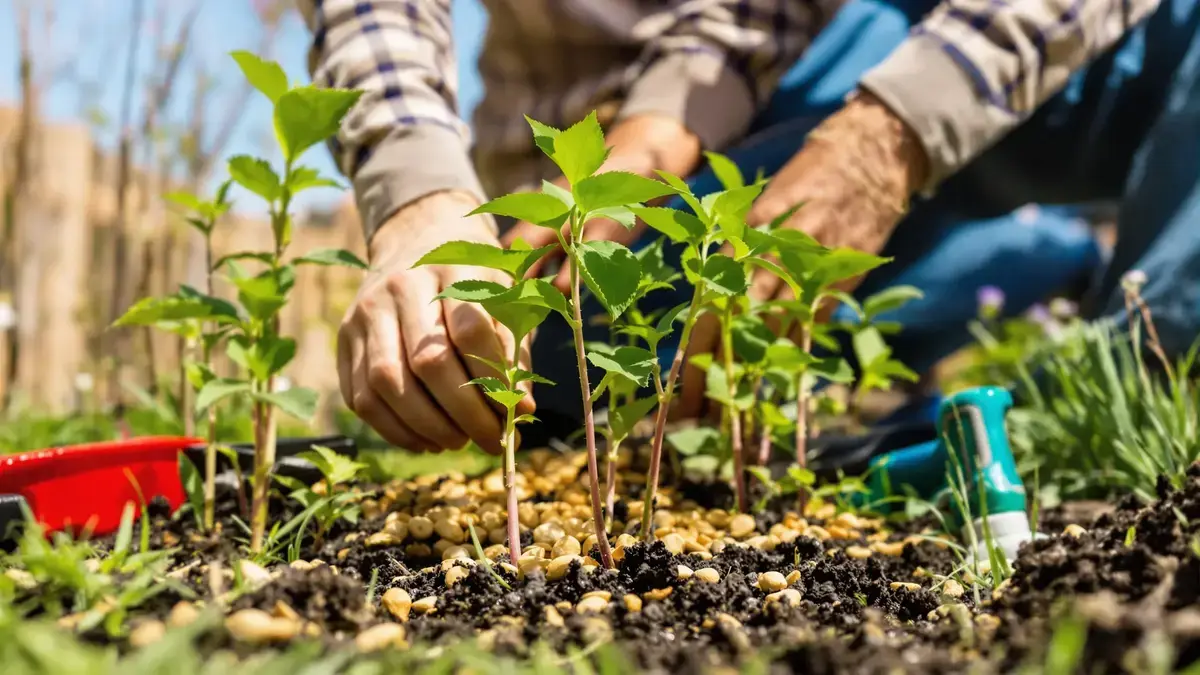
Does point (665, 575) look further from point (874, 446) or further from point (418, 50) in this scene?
point (418, 50)

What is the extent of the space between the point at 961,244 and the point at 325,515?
2.12m

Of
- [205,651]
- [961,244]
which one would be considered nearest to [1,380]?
[205,651]

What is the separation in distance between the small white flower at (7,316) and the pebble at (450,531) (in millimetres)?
2633

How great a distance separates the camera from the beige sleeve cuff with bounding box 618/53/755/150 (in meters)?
1.85

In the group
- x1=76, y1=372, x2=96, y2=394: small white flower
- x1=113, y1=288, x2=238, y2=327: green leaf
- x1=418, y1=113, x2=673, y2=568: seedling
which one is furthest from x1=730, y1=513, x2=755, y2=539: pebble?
x1=76, y1=372, x2=96, y2=394: small white flower

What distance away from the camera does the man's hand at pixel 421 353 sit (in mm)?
1036

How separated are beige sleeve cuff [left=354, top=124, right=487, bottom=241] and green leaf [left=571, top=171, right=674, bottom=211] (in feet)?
2.05

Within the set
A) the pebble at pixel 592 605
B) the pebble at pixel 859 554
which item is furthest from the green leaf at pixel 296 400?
the pebble at pixel 859 554

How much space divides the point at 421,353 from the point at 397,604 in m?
0.34

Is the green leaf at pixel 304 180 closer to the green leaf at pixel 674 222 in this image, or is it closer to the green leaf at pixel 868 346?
the green leaf at pixel 674 222

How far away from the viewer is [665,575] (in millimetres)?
834

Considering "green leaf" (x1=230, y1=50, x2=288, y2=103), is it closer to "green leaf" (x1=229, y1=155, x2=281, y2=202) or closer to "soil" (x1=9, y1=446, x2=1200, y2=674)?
"green leaf" (x1=229, y1=155, x2=281, y2=202)

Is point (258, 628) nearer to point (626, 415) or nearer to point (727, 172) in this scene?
point (626, 415)

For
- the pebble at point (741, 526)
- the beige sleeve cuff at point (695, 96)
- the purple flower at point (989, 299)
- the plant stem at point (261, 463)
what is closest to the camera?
the plant stem at point (261, 463)
